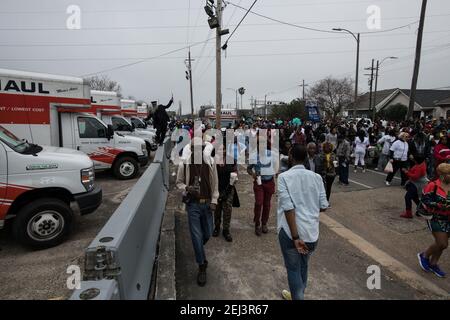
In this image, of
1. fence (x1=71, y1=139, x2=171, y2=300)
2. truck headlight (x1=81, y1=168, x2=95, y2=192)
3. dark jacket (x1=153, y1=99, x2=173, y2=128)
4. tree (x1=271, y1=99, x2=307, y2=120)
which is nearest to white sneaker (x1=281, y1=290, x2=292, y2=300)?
fence (x1=71, y1=139, x2=171, y2=300)

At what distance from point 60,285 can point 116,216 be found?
164 cm

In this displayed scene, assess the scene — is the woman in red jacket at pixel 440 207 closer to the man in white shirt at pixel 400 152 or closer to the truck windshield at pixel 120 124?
the man in white shirt at pixel 400 152

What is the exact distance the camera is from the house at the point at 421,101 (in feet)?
127

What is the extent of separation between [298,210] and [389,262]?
102 inches

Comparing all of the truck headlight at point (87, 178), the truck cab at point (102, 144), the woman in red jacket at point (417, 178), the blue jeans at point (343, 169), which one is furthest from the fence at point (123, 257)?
the blue jeans at point (343, 169)

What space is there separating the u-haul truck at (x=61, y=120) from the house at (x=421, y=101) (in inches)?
1518

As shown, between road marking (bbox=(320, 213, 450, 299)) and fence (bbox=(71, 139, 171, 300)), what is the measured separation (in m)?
3.39

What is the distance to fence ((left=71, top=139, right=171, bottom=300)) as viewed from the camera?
194 cm

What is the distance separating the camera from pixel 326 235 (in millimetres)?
5332

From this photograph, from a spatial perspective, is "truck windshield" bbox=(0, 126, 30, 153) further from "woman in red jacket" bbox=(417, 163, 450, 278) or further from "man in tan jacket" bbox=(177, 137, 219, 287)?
"woman in red jacket" bbox=(417, 163, 450, 278)

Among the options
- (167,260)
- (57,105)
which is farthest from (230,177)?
(57,105)

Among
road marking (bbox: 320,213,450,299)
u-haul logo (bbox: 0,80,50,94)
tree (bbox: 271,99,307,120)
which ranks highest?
tree (bbox: 271,99,307,120)

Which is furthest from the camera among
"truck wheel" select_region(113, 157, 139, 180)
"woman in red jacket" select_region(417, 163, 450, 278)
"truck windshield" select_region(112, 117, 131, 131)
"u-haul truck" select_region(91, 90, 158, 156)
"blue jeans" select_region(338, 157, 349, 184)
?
"u-haul truck" select_region(91, 90, 158, 156)
